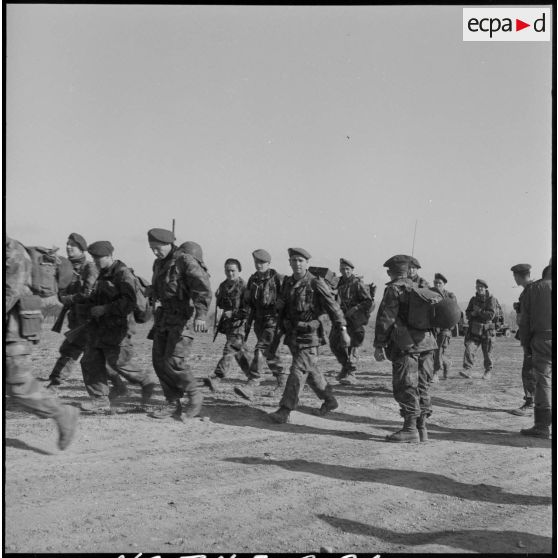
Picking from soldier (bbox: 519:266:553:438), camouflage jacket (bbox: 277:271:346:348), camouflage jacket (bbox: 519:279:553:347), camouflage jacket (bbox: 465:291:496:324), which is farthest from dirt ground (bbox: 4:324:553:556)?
camouflage jacket (bbox: 465:291:496:324)

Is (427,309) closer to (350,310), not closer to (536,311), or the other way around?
(536,311)

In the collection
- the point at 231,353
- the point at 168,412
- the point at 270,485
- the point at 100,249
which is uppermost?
the point at 100,249

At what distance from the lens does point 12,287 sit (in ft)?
17.9

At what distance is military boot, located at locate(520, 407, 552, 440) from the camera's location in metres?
7.53

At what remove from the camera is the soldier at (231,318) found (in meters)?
10.0

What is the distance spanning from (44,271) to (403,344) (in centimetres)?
380

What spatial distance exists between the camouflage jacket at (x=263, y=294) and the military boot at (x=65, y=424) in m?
4.68

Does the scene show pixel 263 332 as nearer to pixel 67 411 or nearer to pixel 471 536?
pixel 67 411

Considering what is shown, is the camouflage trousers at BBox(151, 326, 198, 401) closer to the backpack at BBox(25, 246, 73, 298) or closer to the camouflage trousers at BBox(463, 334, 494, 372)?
the backpack at BBox(25, 246, 73, 298)

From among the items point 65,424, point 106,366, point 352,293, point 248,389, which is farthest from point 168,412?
Answer: point 352,293

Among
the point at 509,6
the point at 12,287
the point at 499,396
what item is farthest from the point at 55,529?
the point at 499,396

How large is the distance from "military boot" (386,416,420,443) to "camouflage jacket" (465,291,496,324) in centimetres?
670

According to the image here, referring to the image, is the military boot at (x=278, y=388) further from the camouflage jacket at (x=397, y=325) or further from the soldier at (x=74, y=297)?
the camouflage jacket at (x=397, y=325)

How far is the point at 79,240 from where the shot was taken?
870 centimetres
